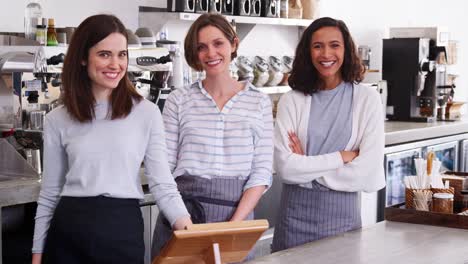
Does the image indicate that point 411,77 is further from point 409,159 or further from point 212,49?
point 212,49

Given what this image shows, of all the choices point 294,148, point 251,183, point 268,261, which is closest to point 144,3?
point 294,148

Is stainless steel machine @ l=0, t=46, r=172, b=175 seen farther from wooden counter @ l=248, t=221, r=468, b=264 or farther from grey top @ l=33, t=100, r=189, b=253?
wooden counter @ l=248, t=221, r=468, b=264

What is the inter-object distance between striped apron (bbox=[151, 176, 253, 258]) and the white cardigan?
384 mm

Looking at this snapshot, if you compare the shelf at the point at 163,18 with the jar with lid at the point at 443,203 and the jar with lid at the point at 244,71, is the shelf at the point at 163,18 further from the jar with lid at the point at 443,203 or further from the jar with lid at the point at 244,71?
the jar with lid at the point at 443,203

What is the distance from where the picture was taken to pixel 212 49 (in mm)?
2557

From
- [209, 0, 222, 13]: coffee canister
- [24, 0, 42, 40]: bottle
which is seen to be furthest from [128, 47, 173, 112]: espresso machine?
[209, 0, 222, 13]: coffee canister

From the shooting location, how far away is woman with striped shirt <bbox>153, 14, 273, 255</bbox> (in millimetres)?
2566

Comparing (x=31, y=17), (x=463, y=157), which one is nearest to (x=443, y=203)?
(x=31, y=17)

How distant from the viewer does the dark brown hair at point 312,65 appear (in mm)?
3006

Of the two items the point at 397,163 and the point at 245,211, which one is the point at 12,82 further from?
the point at 397,163

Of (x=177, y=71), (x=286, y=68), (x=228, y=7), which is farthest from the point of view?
(x=286, y=68)

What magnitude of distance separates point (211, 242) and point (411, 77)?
4.35 m

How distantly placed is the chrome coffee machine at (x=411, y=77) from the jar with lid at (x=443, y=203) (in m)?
3.15

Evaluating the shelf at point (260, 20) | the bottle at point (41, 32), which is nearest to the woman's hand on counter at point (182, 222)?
the bottle at point (41, 32)
